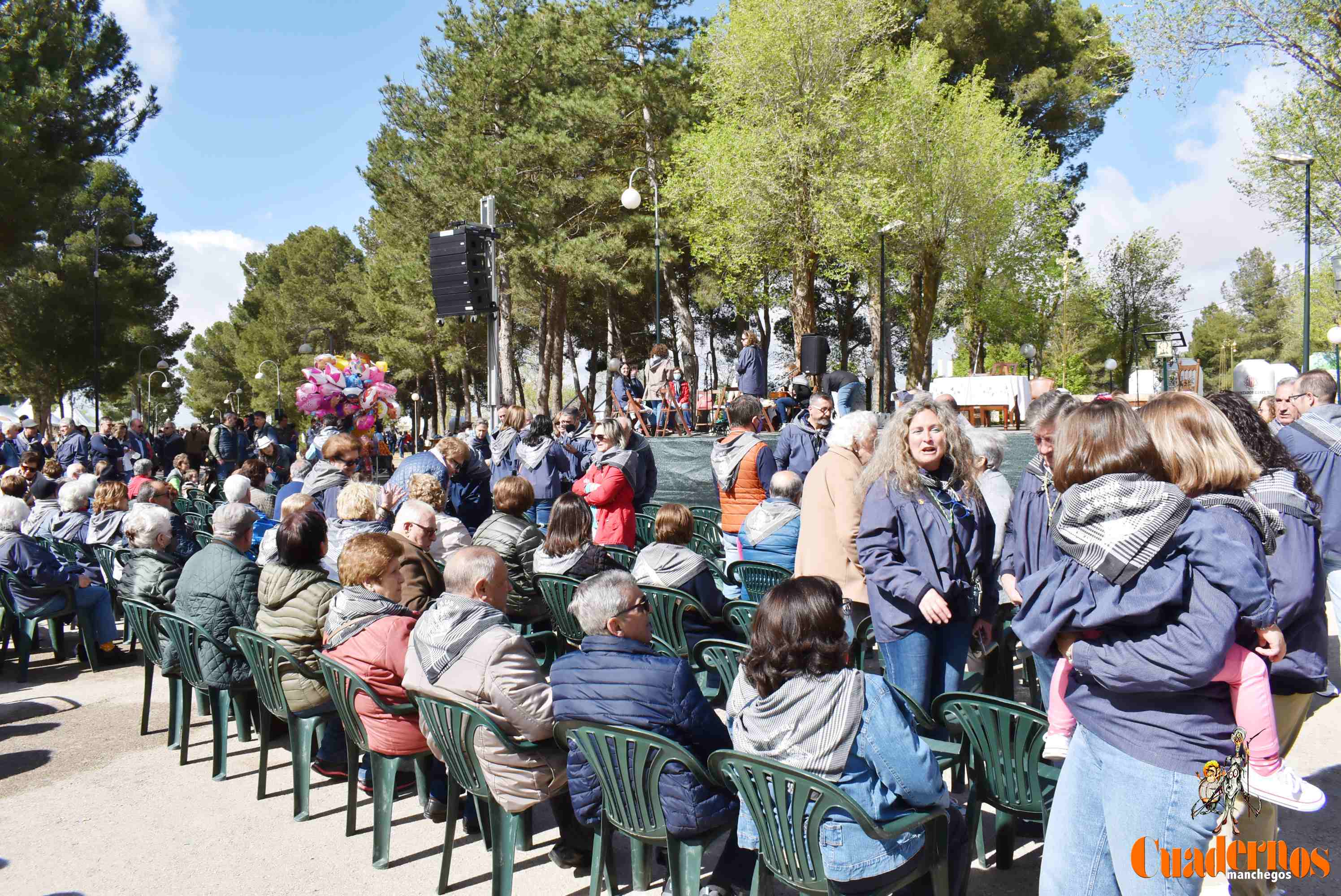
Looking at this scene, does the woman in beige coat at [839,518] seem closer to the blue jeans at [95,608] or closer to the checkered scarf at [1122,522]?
the checkered scarf at [1122,522]

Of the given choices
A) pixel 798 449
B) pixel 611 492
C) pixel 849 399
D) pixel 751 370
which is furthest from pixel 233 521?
pixel 751 370

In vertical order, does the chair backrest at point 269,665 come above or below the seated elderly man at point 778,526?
below

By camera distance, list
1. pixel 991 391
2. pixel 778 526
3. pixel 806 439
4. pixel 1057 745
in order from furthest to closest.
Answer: pixel 991 391
pixel 806 439
pixel 778 526
pixel 1057 745

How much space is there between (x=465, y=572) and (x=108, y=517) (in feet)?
16.5

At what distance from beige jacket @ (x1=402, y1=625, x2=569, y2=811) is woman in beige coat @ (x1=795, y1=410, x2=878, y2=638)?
138cm

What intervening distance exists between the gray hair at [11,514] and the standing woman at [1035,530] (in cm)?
662

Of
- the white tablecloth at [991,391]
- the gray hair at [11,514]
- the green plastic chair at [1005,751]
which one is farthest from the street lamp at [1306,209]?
the gray hair at [11,514]

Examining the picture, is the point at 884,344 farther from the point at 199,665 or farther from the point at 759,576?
the point at 199,665

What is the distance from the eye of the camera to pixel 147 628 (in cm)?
457

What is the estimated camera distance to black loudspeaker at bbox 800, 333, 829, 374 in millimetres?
14391

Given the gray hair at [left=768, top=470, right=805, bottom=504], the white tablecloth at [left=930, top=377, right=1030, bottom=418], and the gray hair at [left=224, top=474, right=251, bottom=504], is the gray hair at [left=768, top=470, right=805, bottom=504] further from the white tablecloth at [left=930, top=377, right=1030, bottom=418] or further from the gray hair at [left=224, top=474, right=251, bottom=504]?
the white tablecloth at [left=930, top=377, right=1030, bottom=418]

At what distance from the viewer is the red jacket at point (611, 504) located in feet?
19.7

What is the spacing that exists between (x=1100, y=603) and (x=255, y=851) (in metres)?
3.31

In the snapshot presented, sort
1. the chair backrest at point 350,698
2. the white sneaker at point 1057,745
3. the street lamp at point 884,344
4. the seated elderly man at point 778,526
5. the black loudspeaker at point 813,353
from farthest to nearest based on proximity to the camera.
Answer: the street lamp at point 884,344 → the black loudspeaker at point 813,353 → the seated elderly man at point 778,526 → the chair backrest at point 350,698 → the white sneaker at point 1057,745
